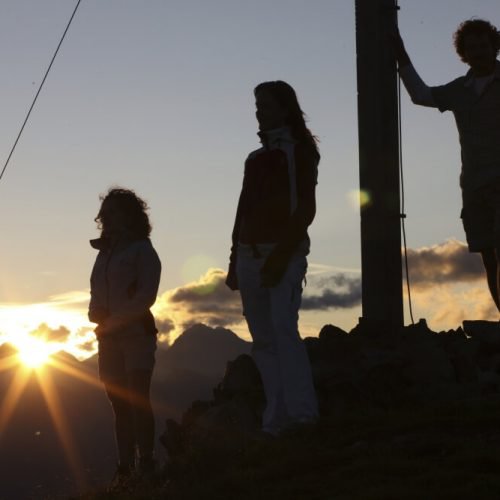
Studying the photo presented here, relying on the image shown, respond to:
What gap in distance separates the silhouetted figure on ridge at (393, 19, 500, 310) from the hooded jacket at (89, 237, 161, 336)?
7.49ft

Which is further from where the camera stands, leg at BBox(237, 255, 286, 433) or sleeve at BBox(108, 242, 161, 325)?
sleeve at BBox(108, 242, 161, 325)

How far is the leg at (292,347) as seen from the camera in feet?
23.7

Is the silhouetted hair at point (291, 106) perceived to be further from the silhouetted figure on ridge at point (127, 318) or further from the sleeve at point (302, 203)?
the silhouetted figure on ridge at point (127, 318)

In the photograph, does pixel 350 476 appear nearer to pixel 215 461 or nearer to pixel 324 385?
pixel 215 461

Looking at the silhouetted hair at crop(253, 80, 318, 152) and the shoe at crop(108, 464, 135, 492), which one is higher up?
the silhouetted hair at crop(253, 80, 318, 152)

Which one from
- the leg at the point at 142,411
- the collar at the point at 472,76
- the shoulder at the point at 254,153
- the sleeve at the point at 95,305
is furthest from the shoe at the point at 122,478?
the collar at the point at 472,76

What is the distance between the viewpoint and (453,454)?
6.33m

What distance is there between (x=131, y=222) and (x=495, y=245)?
2.58m

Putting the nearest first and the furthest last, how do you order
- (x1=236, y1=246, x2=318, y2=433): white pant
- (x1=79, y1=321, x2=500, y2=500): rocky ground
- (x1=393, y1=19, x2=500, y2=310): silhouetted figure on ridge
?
(x1=79, y1=321, x2=500, y2=500): rocky ground
(x1=236, y1=246, x2=318, y2=433): white pant
(x1=393, y1=19, x2=500, y2=310): silhouetted figure on ridge

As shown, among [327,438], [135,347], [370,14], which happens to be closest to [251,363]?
[135,347]

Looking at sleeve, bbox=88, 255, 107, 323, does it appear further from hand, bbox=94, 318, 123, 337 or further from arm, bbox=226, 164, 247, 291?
arm, bbox=226, 164, 247, 291

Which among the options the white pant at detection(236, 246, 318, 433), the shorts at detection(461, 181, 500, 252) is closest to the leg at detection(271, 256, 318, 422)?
the white pant at detection(236, 246, 318, 433)

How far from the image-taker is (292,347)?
725 centimetres

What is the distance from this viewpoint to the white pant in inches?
285
